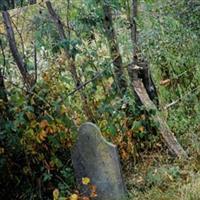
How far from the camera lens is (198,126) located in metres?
5.35

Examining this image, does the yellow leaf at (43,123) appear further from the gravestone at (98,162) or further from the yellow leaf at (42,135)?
the gravestone at (98,162)

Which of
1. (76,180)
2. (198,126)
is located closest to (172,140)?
(198,126)

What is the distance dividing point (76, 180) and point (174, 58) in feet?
9.54

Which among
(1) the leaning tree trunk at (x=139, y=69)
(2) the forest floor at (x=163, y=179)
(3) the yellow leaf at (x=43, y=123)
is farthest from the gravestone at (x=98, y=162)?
(1) the leaning tree trunk at (x=139, y=69)

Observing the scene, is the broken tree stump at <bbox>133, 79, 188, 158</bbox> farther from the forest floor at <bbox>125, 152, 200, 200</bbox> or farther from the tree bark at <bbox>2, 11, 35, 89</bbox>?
the tree bark at <bbox>2, 11, 35, 89</bbox>

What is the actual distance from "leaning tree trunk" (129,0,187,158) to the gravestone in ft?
2.96

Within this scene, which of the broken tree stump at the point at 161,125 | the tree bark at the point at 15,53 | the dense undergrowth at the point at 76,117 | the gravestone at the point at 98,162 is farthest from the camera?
the broken tree stump at the point at 161,125

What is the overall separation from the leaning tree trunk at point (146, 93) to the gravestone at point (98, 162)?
90 centimetres

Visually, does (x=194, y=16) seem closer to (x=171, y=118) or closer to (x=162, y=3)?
(x=162, y=3)

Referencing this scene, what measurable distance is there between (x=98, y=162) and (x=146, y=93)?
1.45m

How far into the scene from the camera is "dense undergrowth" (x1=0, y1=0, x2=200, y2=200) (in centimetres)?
425

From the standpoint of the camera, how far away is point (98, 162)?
13.8 ft

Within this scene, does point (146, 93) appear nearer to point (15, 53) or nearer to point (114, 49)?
point (114, 49)

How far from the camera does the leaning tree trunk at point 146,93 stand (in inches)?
194
